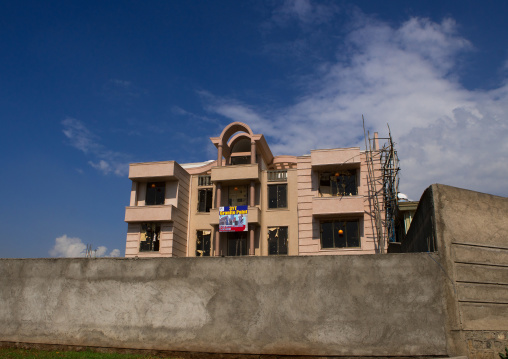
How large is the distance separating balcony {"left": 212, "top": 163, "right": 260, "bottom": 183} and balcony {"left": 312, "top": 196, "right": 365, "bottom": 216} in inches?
186

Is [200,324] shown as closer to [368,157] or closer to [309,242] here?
[309,242]

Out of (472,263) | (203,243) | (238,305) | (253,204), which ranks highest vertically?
(253,204)

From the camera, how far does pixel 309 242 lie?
27.0 metres

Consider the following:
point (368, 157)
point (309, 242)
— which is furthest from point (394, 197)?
point (309, 242)

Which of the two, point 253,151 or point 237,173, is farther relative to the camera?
point 253,151

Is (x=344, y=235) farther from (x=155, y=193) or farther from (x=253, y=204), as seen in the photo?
(x=155, y=193)

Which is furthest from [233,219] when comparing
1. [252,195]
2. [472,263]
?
[472,263]

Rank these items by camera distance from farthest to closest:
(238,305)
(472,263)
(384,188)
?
(384,188) < (238,305) < (472,263)

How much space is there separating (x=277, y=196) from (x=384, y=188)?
7.37 meters

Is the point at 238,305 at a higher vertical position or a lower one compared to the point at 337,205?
lower

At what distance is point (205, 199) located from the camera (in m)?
31.2

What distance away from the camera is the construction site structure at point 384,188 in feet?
82.9

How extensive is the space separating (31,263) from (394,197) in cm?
2071

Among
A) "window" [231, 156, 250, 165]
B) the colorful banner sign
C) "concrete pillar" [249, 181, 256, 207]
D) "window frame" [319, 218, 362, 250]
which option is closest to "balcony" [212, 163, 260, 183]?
"concrete pillar" [249, 181, 256, 207]
